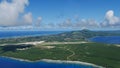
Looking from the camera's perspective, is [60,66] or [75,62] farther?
[75,62]

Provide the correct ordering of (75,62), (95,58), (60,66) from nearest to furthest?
(60,66) → (75,62) → (95,58)

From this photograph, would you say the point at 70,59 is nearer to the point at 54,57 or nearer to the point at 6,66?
the point at 54,57

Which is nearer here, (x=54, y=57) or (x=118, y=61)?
(x=118, y=61)

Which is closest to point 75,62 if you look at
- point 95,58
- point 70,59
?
point 70,59

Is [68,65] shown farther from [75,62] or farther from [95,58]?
[95,58]

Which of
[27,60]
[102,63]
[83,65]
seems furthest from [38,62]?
[102,63]

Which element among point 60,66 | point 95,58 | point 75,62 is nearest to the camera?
point 60,66

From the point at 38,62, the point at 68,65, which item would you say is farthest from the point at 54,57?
the point at 68,65

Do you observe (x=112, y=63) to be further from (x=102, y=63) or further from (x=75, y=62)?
(x=75, y=62)
